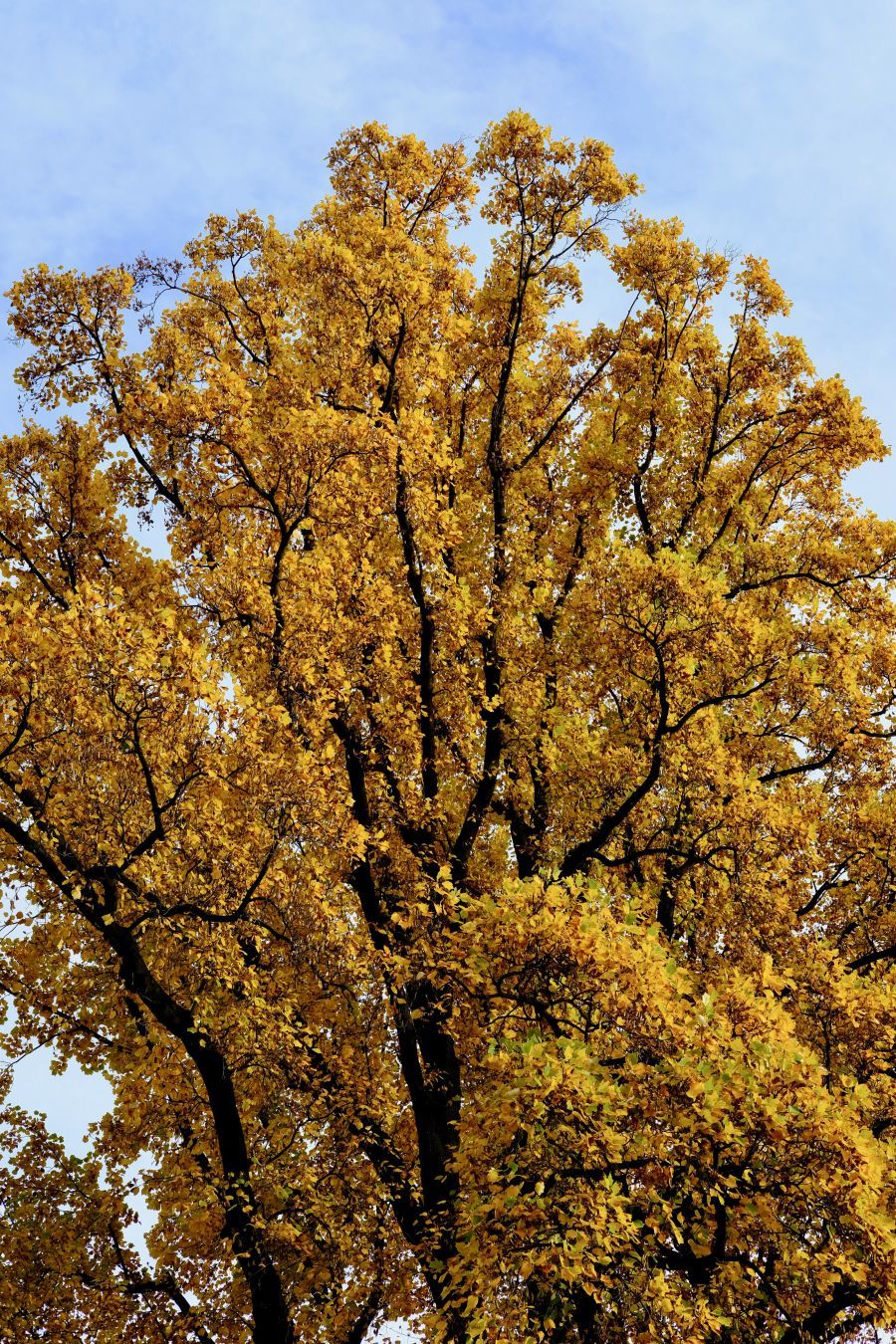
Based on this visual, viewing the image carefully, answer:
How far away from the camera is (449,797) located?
20016 millimetres

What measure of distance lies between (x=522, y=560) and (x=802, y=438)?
641cm

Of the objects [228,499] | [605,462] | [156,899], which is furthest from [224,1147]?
[605,462]

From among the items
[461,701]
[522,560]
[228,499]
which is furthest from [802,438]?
[228,499]

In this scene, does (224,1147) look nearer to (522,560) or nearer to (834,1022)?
(834,1022)

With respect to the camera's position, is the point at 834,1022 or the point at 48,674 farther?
the point at 834,1022

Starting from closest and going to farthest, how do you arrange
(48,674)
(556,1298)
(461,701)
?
(556,1298) → (48,674) → (461,701)

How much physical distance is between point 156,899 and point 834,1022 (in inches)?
347

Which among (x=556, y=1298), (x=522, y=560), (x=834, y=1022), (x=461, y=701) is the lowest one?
(x=556, y=1298)

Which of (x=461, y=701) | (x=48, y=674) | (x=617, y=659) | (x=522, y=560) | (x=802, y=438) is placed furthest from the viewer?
(x=802, y=438)

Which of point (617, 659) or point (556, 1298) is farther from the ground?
point (617, 659)

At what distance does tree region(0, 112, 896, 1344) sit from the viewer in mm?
Answer: 10398

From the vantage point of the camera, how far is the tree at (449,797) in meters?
10.4

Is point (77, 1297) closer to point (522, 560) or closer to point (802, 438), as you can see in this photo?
point (522, 560)

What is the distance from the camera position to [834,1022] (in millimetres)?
14016
